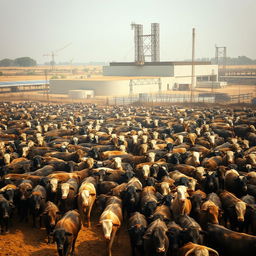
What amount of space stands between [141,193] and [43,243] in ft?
10.7

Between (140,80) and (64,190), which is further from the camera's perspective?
(140,80)

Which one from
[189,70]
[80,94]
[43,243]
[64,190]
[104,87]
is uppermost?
→ [189,70]

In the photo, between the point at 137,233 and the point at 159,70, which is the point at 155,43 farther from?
the point at 137,233

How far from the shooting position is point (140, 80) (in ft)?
191

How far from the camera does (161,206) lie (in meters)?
9.12

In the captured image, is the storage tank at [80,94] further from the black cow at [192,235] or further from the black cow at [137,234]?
the black cow at [192,235]

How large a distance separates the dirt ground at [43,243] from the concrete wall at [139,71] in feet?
187

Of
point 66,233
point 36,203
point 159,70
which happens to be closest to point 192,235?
point 66,233

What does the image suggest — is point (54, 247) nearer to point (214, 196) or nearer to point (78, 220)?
point (78, 220)

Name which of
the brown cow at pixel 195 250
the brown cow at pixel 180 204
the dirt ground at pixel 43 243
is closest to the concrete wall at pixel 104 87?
the dirt ground at pixel 43 243

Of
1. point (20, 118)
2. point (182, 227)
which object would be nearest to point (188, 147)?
point (182, 227)

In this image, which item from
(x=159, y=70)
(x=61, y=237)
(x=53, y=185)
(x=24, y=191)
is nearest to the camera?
(x=61, y=237)

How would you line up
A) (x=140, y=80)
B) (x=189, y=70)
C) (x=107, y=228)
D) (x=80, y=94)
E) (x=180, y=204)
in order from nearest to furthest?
1. (x=107, y=228)
2. (x=180, y=204)
3. (x=80, y=94)
4. (x=140, y=80)
5. (x=189, y=70)

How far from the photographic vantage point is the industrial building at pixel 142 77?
55.1m
